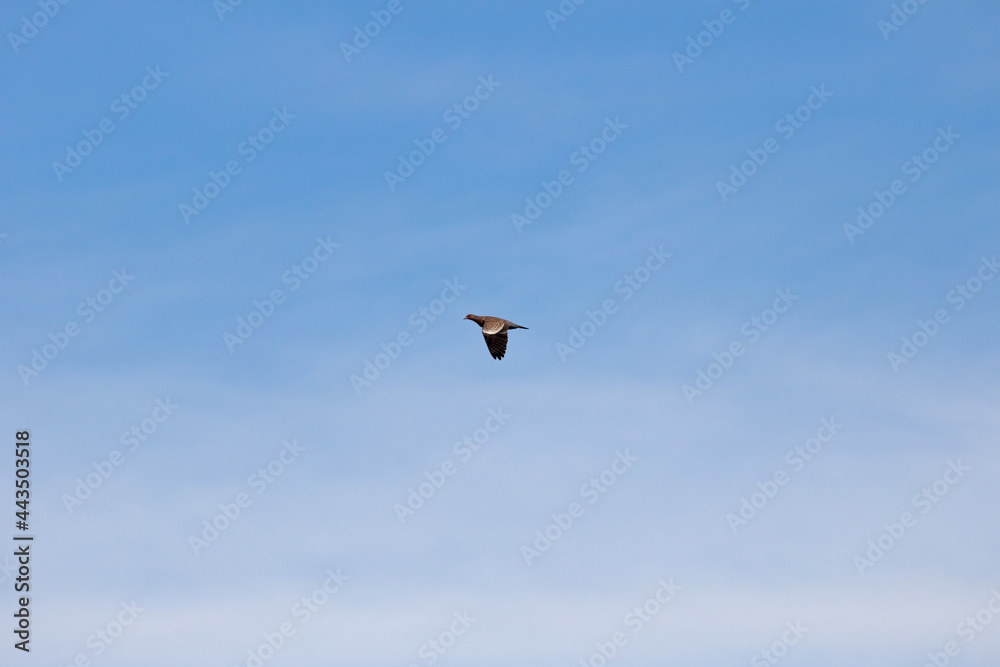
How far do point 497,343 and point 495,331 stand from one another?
959 mm

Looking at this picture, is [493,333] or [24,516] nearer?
[24,516]

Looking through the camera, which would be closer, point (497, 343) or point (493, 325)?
point (497, 343)

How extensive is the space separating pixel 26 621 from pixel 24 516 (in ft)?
15.7

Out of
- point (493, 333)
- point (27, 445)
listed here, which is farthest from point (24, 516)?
point (493, 333)

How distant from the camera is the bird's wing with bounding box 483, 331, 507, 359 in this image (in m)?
45.7

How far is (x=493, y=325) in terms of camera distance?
47.5m

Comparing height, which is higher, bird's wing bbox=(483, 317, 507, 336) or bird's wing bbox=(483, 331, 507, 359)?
bird's wing bbox=(483, 317, 507, 336)

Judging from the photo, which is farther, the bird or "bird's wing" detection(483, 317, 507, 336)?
"bird's wing" detection(483, 317, 507, 336)

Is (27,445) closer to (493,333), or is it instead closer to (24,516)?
(24,516)

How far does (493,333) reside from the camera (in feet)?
153

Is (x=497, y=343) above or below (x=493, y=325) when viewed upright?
below

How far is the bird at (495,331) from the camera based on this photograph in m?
45.9

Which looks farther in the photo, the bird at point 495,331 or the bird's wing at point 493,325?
the bird's wing at point 493,325
